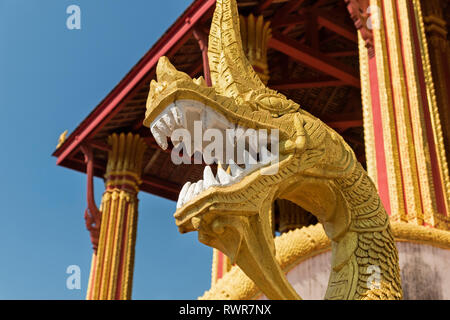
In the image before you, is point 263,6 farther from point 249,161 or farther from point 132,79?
point 249,161

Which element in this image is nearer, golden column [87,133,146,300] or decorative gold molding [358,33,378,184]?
decorative gold molding [358,33,378,184]

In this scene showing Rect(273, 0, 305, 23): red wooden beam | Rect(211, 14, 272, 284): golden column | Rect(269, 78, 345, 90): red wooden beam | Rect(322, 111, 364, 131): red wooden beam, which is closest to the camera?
Rect(211, 14, 272, 284): golden column

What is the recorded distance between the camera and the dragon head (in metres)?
1.44

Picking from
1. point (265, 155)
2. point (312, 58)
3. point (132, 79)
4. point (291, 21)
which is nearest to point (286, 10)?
point (291, 21)

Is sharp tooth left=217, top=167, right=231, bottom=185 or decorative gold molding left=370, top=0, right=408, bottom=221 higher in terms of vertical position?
decorative gold molding left=370, top=0, right=408, bottom=221

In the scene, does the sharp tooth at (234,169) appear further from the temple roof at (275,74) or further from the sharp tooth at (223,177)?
the temple roof at (275,74)

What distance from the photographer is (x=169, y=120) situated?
146 cm

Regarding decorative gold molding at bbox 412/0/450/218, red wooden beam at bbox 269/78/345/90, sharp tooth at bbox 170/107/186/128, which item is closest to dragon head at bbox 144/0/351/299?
sharp tooth at bbox 170/107/186/128

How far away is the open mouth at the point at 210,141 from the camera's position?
1.45 m

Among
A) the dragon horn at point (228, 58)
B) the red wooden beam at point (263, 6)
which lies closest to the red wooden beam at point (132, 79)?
the red wooden beam at point (263, 6)

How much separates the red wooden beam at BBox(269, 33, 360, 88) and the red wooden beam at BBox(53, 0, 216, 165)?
2.40ft

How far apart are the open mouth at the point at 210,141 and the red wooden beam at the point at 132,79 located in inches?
172

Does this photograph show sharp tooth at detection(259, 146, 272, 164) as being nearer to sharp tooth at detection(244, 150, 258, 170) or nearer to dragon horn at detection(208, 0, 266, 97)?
sharp tooth at detection(244, 150, 258, 170)

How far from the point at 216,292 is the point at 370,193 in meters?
1.44
